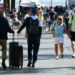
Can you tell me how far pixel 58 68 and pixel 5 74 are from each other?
7.03 ft

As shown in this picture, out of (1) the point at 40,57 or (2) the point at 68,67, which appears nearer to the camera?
(2) the point at 68,67

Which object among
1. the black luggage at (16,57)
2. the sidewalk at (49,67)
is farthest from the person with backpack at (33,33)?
the sidewalk at (49,67)

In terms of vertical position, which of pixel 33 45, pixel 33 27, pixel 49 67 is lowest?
pixel 49 67

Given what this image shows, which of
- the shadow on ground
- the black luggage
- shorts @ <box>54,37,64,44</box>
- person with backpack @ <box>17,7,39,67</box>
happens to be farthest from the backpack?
shorts @ <box>54,37,64,44</box>

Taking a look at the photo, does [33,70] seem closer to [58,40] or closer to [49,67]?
[49,67]

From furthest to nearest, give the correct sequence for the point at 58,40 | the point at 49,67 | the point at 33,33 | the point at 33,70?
the point at 58,40
the point at 49,67
the point at 33,33
the point at 33,70

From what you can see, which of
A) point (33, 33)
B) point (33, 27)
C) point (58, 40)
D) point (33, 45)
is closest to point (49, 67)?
point (33, 45)

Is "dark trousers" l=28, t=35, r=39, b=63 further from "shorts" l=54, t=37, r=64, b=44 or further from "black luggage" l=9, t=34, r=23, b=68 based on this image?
"shorts" l=54, t=37, r=64, b=44

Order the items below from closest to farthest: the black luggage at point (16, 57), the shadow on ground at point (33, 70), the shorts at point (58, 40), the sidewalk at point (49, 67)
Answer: the sidewalk at point (49, 67) < the shadow on ground at point (33, 70) < the black luggage at point (16, 57) < the shorts at point (58, 40)

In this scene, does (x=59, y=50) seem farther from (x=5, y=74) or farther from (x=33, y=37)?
(x=5, y=74)

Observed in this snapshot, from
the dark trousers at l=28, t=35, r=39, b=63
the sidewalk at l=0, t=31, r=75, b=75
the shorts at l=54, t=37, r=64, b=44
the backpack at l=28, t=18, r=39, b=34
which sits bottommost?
the sidewalk at l=0, t=31, r=75, b=75

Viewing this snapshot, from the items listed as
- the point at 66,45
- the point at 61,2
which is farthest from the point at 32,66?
the point at 61,2

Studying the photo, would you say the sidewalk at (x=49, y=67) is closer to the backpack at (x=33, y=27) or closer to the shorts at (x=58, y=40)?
the shorts at (x=58, y=40)

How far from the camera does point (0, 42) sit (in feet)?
56.5
